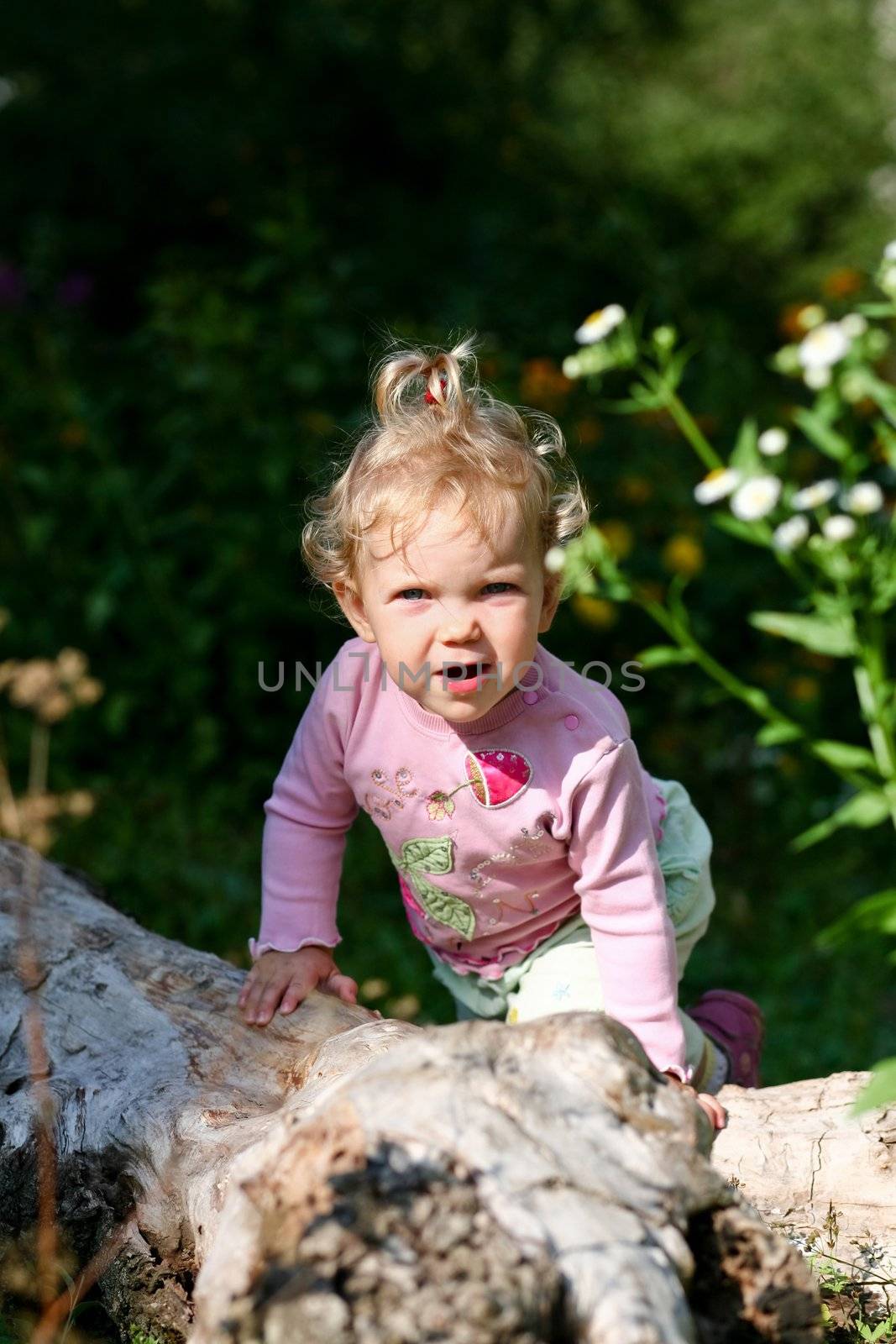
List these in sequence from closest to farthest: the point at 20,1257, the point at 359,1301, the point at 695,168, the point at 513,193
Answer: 1. the point at 359,1301
2. the point at 20,1257
3. the point at 513,193
4. the point at 695,168

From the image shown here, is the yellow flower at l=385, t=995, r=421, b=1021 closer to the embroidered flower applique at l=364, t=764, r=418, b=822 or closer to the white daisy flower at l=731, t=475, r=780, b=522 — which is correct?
the embroidered flower applique at l=364, t=764, r=418, b=822

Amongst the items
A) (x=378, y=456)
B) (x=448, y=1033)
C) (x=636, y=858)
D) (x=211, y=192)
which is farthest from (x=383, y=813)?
(x=211, y=192)

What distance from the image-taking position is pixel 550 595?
81.7 inches

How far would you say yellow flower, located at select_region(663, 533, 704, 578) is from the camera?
144 inches

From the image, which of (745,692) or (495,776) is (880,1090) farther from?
(745,692)

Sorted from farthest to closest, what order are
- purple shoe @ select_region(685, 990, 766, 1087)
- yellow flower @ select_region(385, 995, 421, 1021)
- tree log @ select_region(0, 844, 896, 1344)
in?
yellow flower @ select_region(385, 995, 421, 1021) → purple shoe @ select_region(685, 990, 766, 1087) → tree log @ select_region(0, 844, 896, 1344)

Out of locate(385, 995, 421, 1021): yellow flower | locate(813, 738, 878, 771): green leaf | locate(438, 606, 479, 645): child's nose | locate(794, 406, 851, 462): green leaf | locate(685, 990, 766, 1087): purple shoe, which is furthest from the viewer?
locate(385, 995, 421, 1021): yellow flower

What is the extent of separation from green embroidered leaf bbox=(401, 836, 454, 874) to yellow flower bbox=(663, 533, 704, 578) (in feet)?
5.62

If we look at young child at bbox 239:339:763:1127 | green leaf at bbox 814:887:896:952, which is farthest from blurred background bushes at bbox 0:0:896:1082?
green leaf at bbox 814:887:896:952

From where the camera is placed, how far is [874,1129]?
6.33 feet

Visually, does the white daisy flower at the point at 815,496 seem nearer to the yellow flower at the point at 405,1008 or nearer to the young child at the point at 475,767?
the young child at the point at 475,767

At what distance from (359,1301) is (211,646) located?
2948 mm

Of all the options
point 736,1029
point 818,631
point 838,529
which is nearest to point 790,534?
point 838,529

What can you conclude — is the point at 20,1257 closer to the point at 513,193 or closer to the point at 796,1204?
the point at 796,1204
